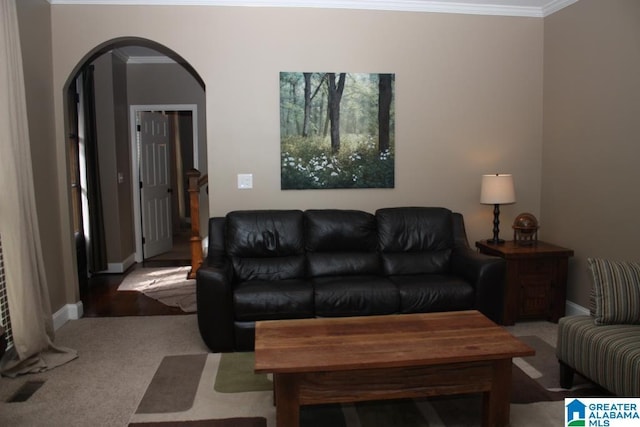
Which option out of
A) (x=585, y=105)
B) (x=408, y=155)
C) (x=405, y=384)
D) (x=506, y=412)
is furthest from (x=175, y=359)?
(x=585, y=105)

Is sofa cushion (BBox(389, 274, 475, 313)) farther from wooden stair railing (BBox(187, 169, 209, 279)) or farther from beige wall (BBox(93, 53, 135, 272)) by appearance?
beige wall (BBox(93, 53, 135, 272))

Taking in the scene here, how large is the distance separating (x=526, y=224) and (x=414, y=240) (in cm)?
103

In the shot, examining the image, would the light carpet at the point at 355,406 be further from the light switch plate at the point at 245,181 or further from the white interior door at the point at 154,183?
the white interior door at the point at 154,183

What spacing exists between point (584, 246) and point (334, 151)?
7.35ft

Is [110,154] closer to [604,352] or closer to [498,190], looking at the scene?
[498,190]

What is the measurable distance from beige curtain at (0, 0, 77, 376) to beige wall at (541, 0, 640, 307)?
4076 mm

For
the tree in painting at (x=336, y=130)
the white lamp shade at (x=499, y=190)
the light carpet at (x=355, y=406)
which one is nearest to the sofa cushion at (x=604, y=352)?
the light carpet at (x=355, y=406)

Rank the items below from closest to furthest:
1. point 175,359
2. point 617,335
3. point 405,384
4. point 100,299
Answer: point 405,384
point 617,335
point 175,359
point 100,299

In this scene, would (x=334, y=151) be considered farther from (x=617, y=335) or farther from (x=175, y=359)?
(x=617, y=335)

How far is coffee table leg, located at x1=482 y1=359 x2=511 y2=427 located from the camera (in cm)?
236

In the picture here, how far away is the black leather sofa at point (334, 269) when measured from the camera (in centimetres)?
343

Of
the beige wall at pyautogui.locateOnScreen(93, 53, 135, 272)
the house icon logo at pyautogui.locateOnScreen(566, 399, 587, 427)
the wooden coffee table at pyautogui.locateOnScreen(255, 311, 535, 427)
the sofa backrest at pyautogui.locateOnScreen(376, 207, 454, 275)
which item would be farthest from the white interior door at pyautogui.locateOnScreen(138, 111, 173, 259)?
the house icon logo at pyautogui.locateOnScreen(566, 399, 587, 427)

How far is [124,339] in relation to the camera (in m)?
3.79

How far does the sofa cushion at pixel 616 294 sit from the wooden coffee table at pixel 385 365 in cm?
66
